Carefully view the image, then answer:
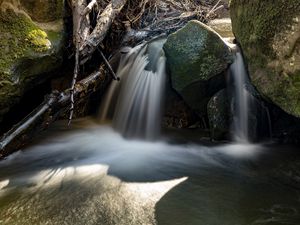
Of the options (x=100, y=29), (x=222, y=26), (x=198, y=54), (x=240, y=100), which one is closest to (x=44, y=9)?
(x=100, y=29)

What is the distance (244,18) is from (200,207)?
2.51 meters

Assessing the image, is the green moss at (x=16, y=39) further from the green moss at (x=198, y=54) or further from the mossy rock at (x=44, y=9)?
the green moss at (x=198, y=54)

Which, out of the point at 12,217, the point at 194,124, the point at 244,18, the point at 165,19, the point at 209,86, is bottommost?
the point at 12,217

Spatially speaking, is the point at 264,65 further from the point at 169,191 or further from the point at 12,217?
the point at 12,217

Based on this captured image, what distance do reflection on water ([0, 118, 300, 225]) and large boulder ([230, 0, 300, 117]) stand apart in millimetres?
868

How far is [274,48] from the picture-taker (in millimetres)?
4055

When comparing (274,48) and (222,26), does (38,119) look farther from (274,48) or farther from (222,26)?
(222,26)

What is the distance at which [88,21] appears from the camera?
578 centimetres

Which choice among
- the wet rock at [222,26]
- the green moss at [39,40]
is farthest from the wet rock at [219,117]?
the green moss at [39,40]

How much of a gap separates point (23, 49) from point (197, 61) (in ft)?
7.51

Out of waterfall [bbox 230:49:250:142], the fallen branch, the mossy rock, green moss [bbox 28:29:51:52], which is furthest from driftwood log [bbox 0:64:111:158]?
waterfall [bbox 230:49:250:142]

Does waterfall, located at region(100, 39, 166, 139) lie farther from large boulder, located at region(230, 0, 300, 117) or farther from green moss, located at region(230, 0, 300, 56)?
large boulder, located at region(230, 0, 300, 117)

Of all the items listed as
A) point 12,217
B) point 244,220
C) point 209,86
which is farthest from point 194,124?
point 12,217

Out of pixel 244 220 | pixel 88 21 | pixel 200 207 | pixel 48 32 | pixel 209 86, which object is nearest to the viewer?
pixel 244 220
